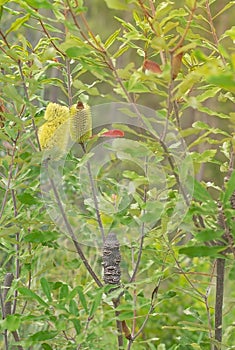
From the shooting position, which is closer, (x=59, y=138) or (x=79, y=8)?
(x=79, y=8)

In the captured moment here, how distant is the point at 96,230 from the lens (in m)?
0.91

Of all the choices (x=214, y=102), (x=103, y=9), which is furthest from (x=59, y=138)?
(x=103, y=9)

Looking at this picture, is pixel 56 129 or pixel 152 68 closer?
pixel 152 68

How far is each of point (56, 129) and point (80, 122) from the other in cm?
3

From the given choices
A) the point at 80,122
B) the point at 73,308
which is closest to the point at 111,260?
the point at 73,308

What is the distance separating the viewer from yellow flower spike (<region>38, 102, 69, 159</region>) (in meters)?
0.79

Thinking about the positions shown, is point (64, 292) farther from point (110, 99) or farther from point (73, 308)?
point (110, 99)

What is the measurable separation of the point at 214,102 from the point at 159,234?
3.29 m

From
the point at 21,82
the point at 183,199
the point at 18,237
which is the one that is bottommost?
the point at 18,237

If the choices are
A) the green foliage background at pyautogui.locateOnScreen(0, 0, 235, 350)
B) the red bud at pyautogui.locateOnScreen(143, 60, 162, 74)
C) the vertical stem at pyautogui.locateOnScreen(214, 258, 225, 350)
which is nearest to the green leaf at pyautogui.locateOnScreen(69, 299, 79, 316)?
the green foliage background at pyautogui.locateOnScreen(0, 0, 235, 350)

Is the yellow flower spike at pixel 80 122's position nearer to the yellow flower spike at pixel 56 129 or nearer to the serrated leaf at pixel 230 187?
the yellow flower spike at pixel 56 129

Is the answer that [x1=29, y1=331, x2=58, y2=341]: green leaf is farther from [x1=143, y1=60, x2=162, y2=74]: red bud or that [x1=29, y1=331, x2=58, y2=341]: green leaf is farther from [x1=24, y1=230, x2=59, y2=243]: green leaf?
[x1=143, y1=60, x2=162, y2=74]: red bud

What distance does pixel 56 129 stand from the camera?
787 millimetres

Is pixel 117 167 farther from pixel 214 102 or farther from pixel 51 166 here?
pixel 214 102
